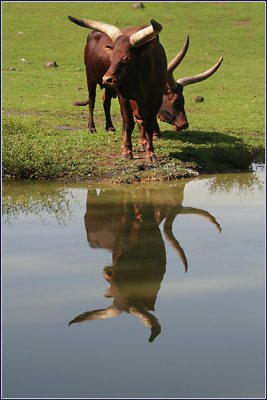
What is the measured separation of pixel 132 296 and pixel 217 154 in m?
6.11

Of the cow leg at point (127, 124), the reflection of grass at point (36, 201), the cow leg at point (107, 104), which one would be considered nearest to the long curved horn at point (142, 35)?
the cow leg at point (127, 124)

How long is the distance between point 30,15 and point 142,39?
25.1m

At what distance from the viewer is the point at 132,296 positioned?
514 cm

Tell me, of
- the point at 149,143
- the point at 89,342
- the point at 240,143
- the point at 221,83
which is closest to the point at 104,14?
the point at 221,83

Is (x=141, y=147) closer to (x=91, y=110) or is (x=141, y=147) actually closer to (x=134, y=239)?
(x=91, y=110)

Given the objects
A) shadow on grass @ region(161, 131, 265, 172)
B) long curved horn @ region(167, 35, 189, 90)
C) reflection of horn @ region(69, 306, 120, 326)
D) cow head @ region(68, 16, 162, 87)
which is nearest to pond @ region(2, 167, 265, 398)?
reflection of horn @ region(69, 306, 120, 326)

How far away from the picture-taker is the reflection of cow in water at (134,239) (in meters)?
4.98

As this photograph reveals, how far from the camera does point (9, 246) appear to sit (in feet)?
20.9

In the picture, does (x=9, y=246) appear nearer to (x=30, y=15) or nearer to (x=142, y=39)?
(x=142, y=39)

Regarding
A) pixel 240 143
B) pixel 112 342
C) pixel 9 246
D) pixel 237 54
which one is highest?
pixel 112 342

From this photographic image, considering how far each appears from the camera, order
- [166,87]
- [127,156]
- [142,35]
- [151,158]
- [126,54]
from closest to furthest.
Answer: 1. [126,54]
2. [142,35]
3. [151,158]
4. [127,156]
5. [166,87]

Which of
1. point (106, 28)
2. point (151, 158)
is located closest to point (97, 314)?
point (151, 158)

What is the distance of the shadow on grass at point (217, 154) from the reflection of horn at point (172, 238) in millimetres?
3052

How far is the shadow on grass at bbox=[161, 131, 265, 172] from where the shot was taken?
1084 cm
